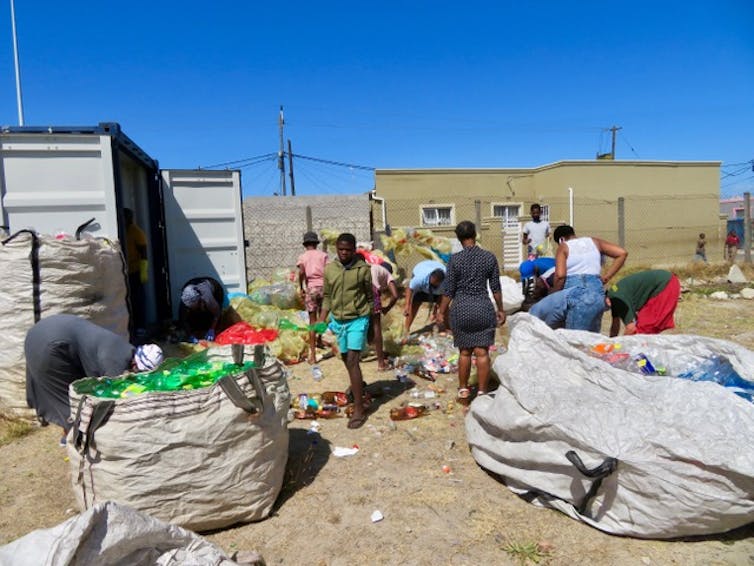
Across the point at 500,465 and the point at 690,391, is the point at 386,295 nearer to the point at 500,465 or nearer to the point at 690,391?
the point at 500,465

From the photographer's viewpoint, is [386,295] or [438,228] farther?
[438,228]

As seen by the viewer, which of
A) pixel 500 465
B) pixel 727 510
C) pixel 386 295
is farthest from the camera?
pixel 386 295

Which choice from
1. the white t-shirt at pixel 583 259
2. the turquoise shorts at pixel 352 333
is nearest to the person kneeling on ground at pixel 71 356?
the turquoise shorts at pixel 352 333

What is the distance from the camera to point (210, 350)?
353 cm

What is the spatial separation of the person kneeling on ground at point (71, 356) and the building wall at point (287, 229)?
7.09 metres

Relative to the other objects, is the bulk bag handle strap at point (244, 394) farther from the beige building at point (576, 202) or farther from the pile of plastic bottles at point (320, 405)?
the beige building at point (576, 202)

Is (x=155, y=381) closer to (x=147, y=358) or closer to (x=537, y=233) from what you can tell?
(x=147, y=358)

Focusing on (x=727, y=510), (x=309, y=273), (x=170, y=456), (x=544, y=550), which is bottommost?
(x=544, y=550)

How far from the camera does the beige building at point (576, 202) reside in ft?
52.0

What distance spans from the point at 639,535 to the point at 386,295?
13.7ft

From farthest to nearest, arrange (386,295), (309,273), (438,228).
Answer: (438,228) → (386,295) → (309,273)

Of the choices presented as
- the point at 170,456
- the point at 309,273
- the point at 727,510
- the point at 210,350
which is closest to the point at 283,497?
the point at 170,456

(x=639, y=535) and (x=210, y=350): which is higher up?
(x=210, y=350)

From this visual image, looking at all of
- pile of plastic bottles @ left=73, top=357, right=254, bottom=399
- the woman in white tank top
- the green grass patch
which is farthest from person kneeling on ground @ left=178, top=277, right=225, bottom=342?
the green grass patch
